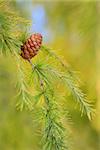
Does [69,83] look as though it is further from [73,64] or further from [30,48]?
[73,64]

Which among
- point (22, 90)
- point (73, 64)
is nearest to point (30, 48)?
point (22, 90)

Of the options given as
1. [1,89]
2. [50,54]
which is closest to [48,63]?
[50,54]

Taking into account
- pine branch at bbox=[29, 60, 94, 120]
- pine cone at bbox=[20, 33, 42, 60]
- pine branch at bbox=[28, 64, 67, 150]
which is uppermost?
pine cone at bbox=[20, 33, 42, 60]

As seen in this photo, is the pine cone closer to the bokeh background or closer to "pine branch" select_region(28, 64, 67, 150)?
"pine branch" select_region(28, 64, 67, 150)

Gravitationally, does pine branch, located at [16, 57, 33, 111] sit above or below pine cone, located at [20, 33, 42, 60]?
below

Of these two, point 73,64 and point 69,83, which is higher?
point 73,64

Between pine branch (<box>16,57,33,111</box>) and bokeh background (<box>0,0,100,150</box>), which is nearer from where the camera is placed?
pine branch (<box>16,57,33,111</box>)

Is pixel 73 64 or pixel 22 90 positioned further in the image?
pixel 73 64

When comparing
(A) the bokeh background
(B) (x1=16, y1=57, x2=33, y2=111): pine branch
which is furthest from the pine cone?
(A) the bokeh background

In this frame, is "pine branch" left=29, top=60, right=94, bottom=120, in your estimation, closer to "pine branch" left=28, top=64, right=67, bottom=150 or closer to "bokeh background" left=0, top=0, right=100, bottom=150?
"pine branch" left=28, top=64, right=67, bottom=150
